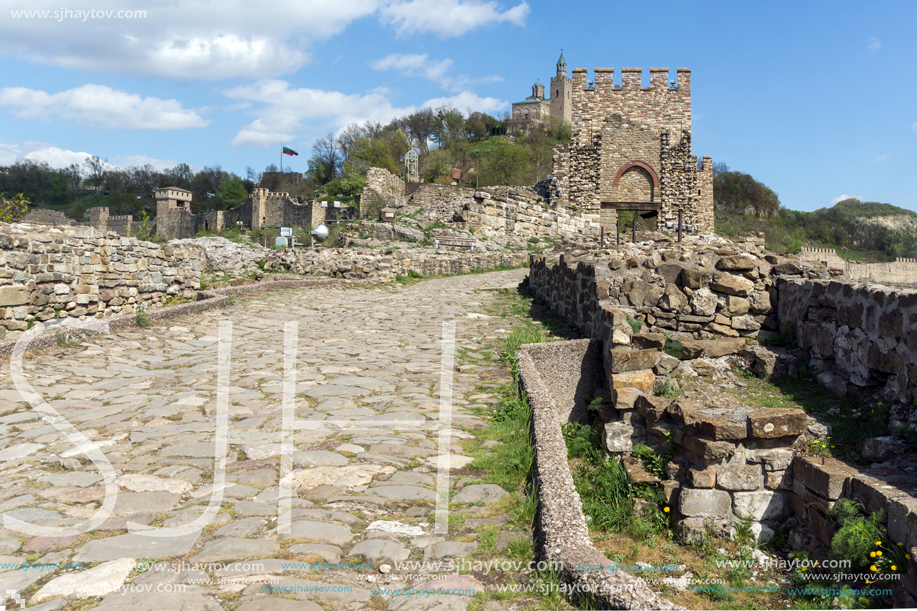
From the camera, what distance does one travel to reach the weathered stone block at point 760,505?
3707 mm

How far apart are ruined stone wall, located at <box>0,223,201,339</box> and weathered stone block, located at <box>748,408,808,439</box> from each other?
25.9 ft

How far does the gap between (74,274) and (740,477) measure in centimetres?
859

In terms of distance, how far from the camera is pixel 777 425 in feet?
12.1

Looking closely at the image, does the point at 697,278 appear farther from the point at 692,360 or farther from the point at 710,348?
the point at 692,360

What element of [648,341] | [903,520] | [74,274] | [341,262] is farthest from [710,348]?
[341,262]

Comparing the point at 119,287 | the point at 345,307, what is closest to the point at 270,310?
the point at 345,307

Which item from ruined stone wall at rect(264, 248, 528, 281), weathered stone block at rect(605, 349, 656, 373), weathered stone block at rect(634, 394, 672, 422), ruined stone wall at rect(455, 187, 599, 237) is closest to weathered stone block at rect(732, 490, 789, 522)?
weathered stone block at rect(634, 394, 672, 422)

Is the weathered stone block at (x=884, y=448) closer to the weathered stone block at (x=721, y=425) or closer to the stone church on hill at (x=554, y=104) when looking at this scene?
the weathered stone block at (x=721, y=425)

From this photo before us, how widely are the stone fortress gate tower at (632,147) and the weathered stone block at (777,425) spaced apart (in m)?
22.5

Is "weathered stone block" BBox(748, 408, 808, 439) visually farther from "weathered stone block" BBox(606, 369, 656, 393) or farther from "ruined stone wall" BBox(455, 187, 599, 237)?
"ruined stone wall" BBox(455, 187, 599, 237)

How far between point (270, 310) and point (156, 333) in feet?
8.42

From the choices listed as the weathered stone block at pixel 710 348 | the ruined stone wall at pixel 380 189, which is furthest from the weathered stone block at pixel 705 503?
the ruined stone wall at pixel 380 189

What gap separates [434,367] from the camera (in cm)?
635

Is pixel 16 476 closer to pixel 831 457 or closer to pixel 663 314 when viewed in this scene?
pixel 831 457
